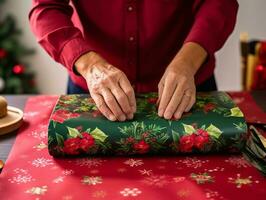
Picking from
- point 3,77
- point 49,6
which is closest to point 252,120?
point 49,6

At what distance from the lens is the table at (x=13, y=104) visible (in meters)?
0.94

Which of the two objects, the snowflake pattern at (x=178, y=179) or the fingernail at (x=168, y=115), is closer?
the snowflake pattern at (x=178, y=179)

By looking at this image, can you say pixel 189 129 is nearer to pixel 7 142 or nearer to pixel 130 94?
pixel 130 94

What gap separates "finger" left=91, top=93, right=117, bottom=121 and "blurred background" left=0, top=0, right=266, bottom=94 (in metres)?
1.78

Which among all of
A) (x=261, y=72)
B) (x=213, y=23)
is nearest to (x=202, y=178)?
(x=213, y=23)

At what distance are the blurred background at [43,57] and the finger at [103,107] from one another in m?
1.78

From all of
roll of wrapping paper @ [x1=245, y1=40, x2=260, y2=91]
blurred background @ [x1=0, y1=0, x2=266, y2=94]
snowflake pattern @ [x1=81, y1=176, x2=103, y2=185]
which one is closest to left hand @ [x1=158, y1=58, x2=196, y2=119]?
snowflake pattern @ [x1=81, y1=176, x2=103, y2=185]

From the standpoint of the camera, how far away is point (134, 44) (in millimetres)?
1207

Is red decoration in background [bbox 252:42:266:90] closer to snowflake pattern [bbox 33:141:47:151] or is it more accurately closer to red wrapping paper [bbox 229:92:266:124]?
red wrapping paper [bbox 229:92:266:124]

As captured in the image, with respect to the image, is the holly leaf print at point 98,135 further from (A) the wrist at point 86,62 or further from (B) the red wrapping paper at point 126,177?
(A) the wrist at point 86,62

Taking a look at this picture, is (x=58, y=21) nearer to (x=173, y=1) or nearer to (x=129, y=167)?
(x=173, y=1)

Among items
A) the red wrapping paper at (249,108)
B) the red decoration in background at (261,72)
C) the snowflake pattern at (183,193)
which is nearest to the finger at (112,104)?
the snowflake pattern at (183,193)

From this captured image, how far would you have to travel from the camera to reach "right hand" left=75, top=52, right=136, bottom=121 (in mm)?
899

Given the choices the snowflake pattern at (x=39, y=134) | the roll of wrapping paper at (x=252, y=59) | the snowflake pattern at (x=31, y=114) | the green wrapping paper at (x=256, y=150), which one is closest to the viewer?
the green wrapping paper at (x=256, y=150)
